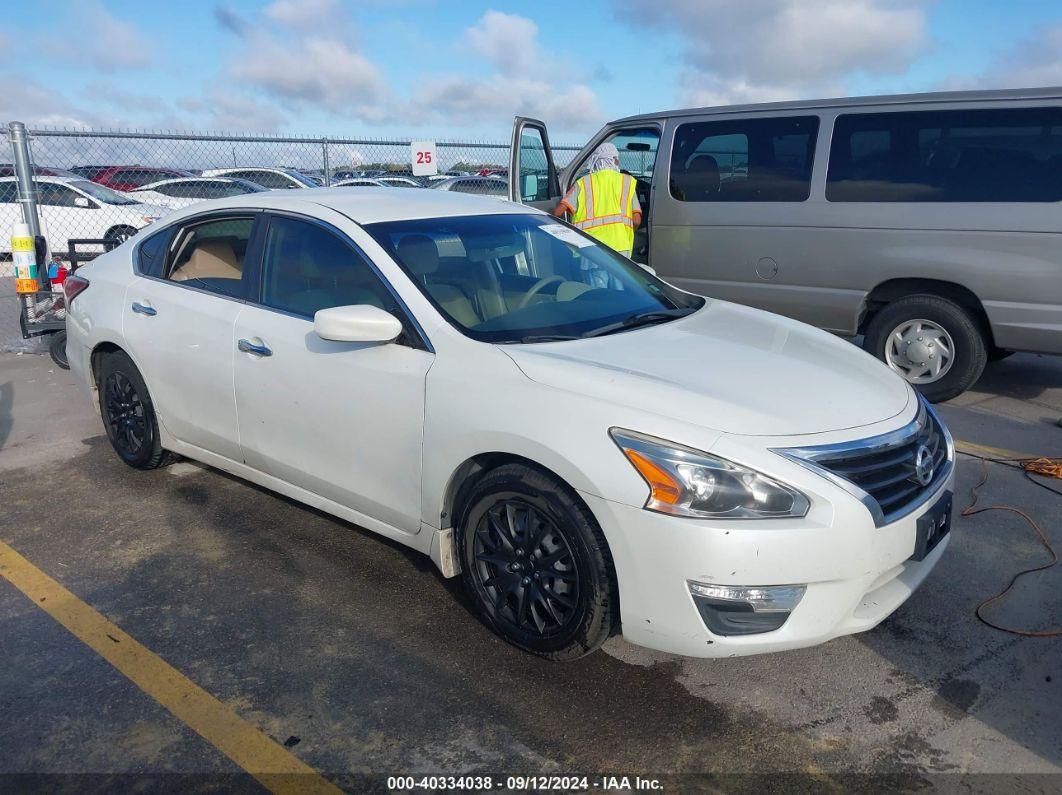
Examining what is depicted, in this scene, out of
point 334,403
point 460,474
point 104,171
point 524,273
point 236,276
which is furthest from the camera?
point 104,171

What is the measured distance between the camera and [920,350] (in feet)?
20.6

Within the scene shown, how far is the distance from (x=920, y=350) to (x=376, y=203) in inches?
166

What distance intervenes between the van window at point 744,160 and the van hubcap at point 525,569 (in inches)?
177

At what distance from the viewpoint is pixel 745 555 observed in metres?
2.57

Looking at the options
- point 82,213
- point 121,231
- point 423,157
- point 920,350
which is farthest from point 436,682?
point 82,213

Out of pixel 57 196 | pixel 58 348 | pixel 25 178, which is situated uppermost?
pixel 25 178

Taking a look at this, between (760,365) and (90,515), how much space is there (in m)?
3.38

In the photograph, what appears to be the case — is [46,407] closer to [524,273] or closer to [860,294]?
[524,273]

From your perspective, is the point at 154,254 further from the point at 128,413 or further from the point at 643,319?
the point at 643,319

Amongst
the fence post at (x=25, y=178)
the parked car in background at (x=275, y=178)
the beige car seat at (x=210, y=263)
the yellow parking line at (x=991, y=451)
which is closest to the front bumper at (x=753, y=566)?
the beige car seat at (x=210, y=263)

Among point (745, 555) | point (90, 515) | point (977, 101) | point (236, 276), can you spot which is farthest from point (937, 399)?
point (90, 515)

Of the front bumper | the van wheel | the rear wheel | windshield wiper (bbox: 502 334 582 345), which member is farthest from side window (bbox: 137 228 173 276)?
the rear wheel

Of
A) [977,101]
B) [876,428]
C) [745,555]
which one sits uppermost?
[977,101]

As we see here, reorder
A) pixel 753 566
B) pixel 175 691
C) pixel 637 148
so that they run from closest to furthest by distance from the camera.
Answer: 1. pixel 753 566
2. pixel 175 691
3. pixel 637 148
